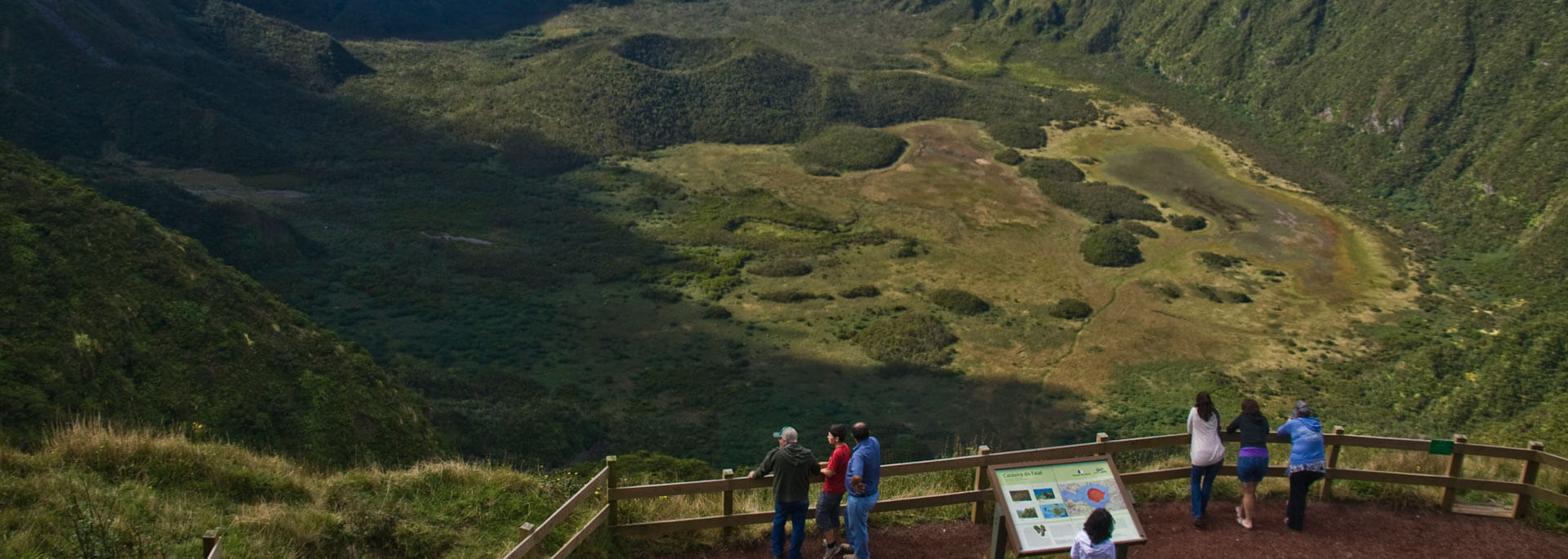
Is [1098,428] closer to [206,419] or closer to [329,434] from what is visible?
[329,434]

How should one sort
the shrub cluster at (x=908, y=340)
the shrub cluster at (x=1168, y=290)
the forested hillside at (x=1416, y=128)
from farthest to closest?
the shrub cluster at (x=1168, y=290), the shrub cluster at (x=908, y=340), the forested hillside at (x=1416, y=128)

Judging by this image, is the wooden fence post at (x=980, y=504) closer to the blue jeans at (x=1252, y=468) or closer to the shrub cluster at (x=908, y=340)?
the blue jeans at (x=1252, y=468)

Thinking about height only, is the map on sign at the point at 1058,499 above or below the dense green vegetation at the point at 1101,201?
above

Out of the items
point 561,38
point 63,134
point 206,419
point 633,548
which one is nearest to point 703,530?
point 633,548

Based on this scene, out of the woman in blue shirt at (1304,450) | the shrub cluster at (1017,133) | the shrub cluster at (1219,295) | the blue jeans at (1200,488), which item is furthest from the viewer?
the shrub cluster at (1017,133)

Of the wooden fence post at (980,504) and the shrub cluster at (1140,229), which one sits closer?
the wooden fence post at (980,504)

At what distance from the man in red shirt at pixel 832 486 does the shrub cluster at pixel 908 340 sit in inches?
1405

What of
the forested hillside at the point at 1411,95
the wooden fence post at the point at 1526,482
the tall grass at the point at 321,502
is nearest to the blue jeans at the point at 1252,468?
the tall grass at the point at 321,502

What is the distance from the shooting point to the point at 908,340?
5241cm

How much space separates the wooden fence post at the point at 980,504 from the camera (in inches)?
633

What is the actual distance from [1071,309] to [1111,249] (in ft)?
35.9

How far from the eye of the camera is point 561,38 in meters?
126

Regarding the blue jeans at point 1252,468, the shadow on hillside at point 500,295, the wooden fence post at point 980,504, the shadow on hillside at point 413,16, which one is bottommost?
the shadow on hillside at point 500,295

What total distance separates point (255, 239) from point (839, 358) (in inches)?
1344
